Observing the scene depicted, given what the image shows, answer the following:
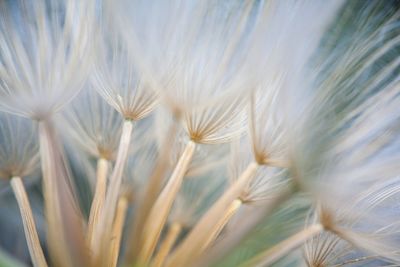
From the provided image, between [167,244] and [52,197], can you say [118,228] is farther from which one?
[52,197]

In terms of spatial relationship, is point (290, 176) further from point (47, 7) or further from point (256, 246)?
point (47, 7)

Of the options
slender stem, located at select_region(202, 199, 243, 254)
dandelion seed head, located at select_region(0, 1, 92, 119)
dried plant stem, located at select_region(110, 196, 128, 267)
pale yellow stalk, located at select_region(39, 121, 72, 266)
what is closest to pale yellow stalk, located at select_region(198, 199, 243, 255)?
slender stem, located at select_region(202, 199, 243, 254)

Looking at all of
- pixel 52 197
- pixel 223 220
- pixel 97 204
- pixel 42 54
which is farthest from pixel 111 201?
pixel 42 54

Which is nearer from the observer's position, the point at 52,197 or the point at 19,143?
the point at 52,197

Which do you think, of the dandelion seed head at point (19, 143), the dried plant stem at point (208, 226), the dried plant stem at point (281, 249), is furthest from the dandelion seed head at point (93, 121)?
the dried plant stem at point (281, 249)

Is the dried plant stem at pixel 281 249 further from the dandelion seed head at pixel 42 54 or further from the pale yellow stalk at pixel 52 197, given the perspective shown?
the dandelion seed head at pixel 42 54

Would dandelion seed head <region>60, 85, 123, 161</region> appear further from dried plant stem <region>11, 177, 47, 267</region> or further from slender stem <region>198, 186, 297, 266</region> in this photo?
slender stem <region>198, 186, 297, 266</region>
